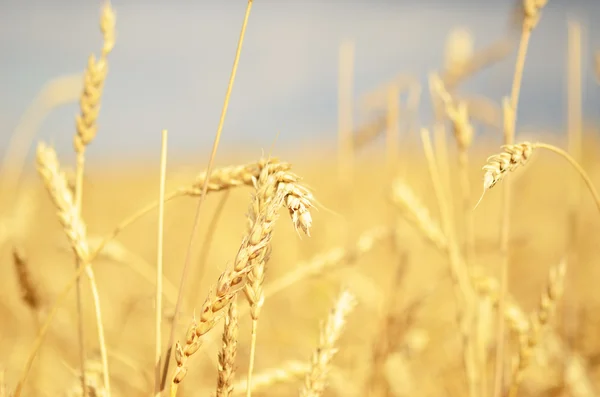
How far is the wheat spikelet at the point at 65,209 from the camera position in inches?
30.6

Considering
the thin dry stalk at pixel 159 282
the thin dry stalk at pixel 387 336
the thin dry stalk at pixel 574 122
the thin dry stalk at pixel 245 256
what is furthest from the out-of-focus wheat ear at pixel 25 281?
the thin dry stalk at pixel 574 122

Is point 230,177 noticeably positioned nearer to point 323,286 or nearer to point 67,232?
point 67,232

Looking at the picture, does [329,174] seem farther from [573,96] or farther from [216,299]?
[216,299]

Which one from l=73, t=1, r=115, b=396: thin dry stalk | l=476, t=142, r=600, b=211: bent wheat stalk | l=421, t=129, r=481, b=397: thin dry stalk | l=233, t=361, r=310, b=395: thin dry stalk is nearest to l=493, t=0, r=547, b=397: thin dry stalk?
l=421, t=129, r=481, b=397: thin dry stalk

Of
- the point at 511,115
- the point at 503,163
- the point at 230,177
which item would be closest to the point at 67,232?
the point at 230,177

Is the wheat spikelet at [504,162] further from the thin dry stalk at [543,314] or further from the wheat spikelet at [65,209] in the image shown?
the wheat spikelet at [65,209]

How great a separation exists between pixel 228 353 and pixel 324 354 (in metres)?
0.18

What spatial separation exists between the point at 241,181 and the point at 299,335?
5.43 ft

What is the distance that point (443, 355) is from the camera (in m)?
2.22

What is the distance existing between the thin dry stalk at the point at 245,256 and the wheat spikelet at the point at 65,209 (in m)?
0.28

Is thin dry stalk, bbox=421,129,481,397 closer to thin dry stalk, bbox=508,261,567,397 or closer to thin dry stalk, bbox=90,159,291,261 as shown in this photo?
thin dry stalk, bbox=508,261,567,397

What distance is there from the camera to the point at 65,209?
0.78m

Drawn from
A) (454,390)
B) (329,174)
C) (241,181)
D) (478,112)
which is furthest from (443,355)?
(329,174)

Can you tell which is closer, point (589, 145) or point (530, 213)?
point (530, 213)
